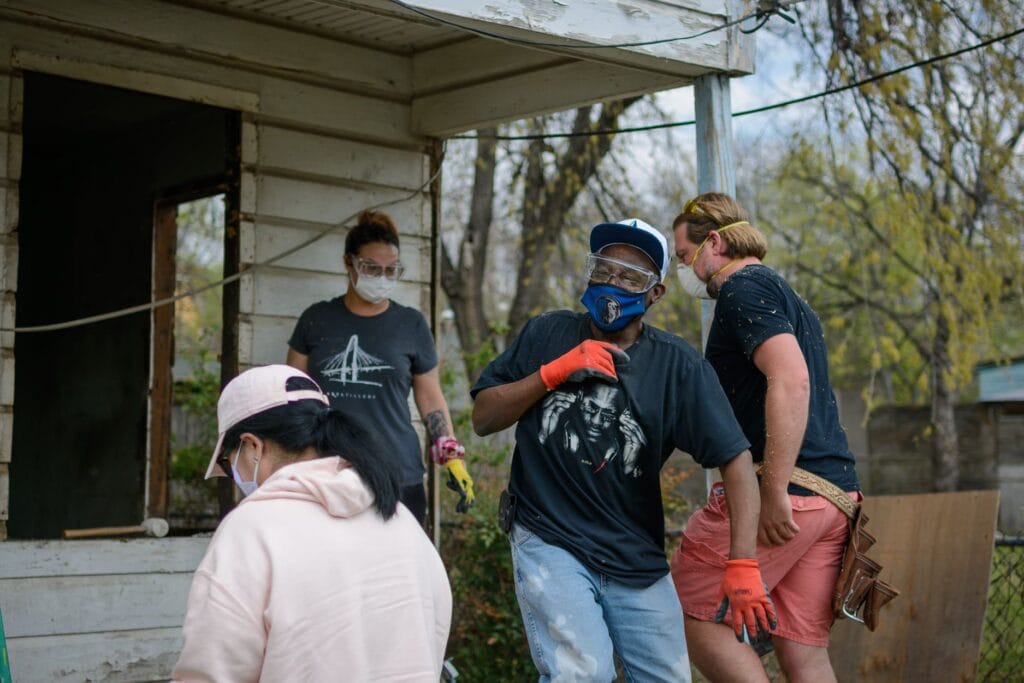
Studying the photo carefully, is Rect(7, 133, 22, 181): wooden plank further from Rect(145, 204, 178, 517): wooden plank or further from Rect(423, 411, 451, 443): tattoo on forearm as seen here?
Rect(145, 204, 178, 517): wooden plank

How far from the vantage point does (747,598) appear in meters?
3.82

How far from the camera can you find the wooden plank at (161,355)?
8133 millimetres

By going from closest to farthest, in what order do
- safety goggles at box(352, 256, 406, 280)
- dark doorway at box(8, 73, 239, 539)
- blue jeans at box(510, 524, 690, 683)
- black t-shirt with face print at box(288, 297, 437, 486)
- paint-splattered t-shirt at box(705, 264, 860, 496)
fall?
blue jeans at box(510, 524, 690, 683) → paint-splattered t-shirt at box(705, 264, 860, 496) → black t-shirt with face print at box(288, 297, 437, 486) → safety goggles at box(352, 256, 406, 280) → dark doorway at box(8, 73, 239, 539)

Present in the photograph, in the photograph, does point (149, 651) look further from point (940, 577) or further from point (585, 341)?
point (940, 577)

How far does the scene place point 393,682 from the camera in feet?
8.10

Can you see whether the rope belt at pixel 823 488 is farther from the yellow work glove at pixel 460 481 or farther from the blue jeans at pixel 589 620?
the yellow work glove at pixel 460 481

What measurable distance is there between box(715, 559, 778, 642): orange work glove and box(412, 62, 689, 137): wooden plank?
2554mm

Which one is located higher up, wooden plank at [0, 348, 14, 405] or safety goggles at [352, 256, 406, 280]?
safety goggles at [352, 256, 406, 280]

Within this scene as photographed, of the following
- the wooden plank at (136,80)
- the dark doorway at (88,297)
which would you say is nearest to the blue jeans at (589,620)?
the wooden plank at (136,80)

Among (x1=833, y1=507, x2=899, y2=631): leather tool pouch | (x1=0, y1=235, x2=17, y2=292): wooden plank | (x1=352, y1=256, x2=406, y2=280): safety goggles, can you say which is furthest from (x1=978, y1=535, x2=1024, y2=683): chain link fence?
(x1=0, y1=235, x2=17, y2=292): wooden plank

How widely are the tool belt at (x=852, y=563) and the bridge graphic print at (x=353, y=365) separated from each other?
211cm

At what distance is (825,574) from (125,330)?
5589 mm

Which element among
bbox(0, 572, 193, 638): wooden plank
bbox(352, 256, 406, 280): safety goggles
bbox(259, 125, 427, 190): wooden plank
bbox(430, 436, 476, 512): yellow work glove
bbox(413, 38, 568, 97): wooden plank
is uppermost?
bbox(413, 38, 568, 97): wooden plank

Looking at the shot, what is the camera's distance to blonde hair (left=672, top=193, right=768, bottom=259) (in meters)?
4.36
